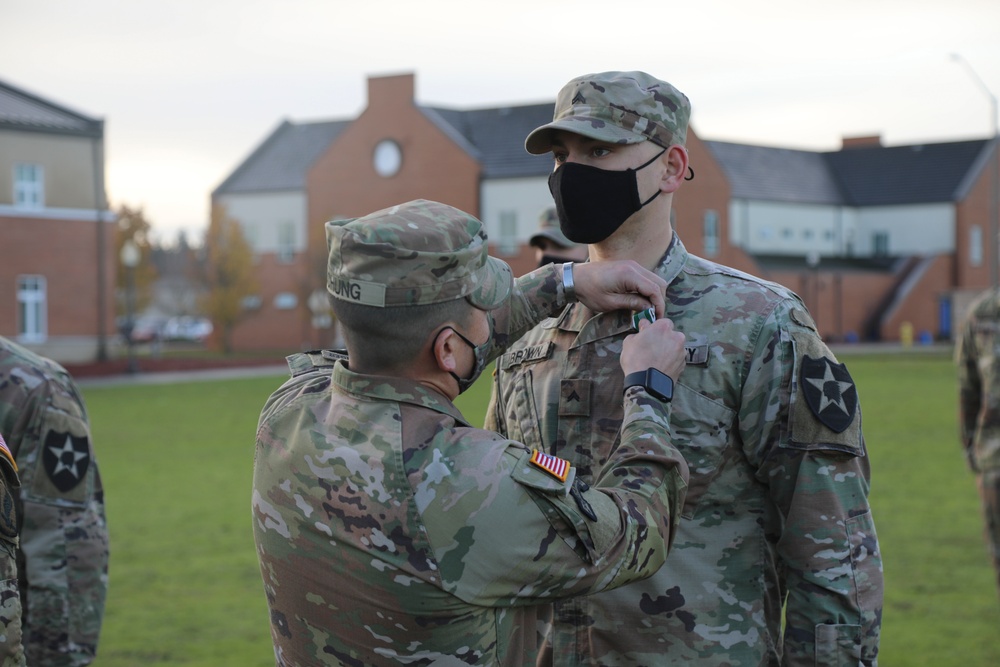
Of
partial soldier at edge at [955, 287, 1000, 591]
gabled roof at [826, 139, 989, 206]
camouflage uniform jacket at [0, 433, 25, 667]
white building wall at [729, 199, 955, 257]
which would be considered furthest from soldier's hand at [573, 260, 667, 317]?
gabled roof at [826, 139, 989, 206]

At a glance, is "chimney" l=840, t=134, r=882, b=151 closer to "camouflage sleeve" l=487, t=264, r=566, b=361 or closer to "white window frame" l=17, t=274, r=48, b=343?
"white window frame" l=17, t=274, r=48, b=343

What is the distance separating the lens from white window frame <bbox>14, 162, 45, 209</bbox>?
35.0m

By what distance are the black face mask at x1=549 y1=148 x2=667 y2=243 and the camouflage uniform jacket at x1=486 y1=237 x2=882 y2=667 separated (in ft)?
0.69

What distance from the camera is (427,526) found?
2309mm

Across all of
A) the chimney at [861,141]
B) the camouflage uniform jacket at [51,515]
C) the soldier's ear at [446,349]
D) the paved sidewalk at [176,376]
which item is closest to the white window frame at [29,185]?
the paved sidewalk at [176,376]

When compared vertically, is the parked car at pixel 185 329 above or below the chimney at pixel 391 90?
below

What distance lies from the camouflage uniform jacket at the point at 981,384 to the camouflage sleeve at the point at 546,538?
4980 millimetres

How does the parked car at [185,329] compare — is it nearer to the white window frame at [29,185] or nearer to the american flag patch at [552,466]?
the white window frame at [29,185]

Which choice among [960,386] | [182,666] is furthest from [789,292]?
[182,666]

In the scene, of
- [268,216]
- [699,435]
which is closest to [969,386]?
[699,435]

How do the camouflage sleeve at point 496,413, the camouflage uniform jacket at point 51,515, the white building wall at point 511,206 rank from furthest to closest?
1. the white building wall at point 511,206
2. the camouflage uniform jacket at point 51,515
3. the camouflage sleeve at point 496,413

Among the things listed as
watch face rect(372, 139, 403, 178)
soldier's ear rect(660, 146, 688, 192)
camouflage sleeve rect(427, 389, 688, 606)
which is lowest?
camouflage sleeve rect(427, 389, 688, 606)

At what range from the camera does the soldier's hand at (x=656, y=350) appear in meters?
2.76

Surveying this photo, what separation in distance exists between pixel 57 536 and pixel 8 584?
58.7 inches
